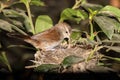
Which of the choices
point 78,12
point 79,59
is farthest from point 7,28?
point 79,59

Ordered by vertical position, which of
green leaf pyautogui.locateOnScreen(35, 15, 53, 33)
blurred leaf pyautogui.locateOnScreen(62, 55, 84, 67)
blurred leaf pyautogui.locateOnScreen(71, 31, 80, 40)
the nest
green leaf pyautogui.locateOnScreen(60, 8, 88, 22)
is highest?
green leaf pyautogui.locateOnScreen(60, 8, 88, 22)

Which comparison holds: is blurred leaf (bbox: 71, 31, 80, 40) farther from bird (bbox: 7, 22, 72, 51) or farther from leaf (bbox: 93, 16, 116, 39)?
leaf (bbox: 93, 16, 116, 39)

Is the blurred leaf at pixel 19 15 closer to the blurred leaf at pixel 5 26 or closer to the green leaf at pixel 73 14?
the blurred leaf at pixel 5 26

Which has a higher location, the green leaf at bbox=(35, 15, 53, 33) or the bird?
the green leaf at bbox=(35, 15, 53, 33)

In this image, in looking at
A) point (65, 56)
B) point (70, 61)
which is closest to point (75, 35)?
point (65, 56)

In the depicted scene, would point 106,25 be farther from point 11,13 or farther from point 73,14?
point 11,13

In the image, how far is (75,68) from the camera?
1.72 metres

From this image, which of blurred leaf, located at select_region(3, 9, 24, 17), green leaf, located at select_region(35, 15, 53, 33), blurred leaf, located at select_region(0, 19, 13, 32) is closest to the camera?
blurred leaf, located at select_region(0, 19, 13, 32)

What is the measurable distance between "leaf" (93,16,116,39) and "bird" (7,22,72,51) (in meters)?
0.46

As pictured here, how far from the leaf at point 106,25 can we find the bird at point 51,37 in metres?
0.46

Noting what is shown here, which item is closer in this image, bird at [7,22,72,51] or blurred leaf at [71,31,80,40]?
blurred leaf at [71,31,80,40]

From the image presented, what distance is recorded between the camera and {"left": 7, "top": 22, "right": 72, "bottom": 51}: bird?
200cm

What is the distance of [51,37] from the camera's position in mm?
2275

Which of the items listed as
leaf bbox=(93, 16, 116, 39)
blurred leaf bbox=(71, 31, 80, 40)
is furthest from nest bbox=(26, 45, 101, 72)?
leaf bbox=(93, 16, 116, 39)
